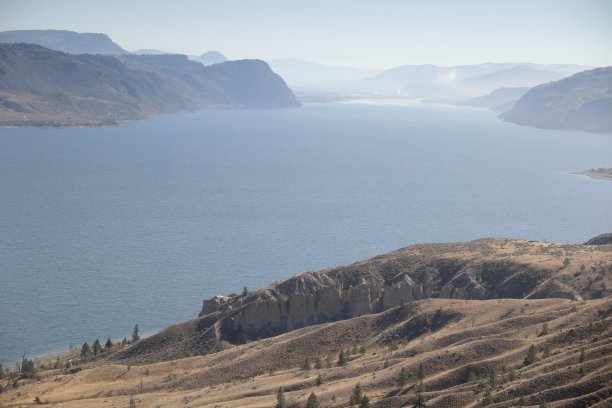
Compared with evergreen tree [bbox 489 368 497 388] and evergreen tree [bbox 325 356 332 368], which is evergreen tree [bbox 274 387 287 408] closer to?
evergreen tree [bbox 325 356 332 368]

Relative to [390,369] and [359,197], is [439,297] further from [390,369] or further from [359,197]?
[359,197]

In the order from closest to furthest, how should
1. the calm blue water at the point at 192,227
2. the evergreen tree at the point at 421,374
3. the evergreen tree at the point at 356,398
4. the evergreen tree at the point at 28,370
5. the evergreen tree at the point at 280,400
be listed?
the evergreen tree at the point at 356,398, the evergreen tree at the point at 280,400, the evergreen tree at the point at 421,374, the evergreen tree at the point at 28,370, the calm blue water at the point at 192,227

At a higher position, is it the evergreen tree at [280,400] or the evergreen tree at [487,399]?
the evergreen tree at [487,399]

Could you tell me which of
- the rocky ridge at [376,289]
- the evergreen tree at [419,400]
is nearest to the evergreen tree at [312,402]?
the evergreen tree at [419,400]

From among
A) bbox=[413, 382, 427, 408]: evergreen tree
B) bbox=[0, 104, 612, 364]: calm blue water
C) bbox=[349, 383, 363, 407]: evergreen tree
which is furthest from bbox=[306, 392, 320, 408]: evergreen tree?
bbox=[0, 104, 612, 364]: calm blue water

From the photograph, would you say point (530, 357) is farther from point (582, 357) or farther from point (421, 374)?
point (421, 374)

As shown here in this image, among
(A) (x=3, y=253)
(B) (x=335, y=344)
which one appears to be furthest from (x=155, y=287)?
(B) (x=335, y=344)

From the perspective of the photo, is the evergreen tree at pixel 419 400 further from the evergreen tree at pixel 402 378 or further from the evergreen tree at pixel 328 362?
the evergreen tree at pixel 328 362

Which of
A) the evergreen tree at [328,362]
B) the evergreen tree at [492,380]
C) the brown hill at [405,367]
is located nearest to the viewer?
the brown hill at [405,367]
